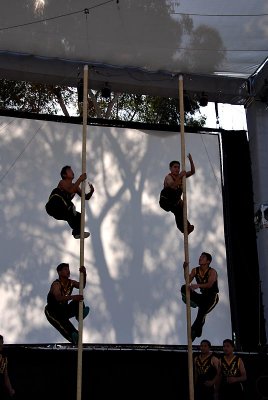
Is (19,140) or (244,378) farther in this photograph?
(19,140)

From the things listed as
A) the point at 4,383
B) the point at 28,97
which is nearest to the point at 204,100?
the point at 4,383

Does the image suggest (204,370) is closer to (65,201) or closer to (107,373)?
(107,373)

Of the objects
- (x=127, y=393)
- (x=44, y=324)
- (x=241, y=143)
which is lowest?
(x=127, y=393)

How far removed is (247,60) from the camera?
7.89m

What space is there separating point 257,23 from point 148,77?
1540 millimetres

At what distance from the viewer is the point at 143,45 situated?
25.1 feet

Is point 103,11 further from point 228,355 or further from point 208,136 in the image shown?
point 228,355

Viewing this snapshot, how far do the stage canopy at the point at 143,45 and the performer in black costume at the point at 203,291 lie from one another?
8.64 feet

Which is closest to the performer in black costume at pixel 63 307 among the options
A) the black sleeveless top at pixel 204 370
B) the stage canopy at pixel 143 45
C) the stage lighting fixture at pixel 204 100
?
the black sleeveless top at pixel 204 370

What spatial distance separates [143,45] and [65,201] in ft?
7.51

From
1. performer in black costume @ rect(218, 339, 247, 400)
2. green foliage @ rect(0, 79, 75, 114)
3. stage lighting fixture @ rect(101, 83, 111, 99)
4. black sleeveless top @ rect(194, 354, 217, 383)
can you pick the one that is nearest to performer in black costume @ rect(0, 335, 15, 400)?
black sleeveless top @ rect(194, 354, 217, 383)

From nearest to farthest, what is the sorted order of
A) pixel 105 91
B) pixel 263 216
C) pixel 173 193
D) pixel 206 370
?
1. pixel 206 370
2. pixel 173 193
3. pixel 263 216
4. pixel 105 91

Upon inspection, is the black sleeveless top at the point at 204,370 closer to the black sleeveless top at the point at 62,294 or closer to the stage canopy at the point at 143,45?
the black sleeveless top at the point at 62,294

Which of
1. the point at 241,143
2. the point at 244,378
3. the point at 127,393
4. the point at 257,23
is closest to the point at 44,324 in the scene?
the point at 127,393
